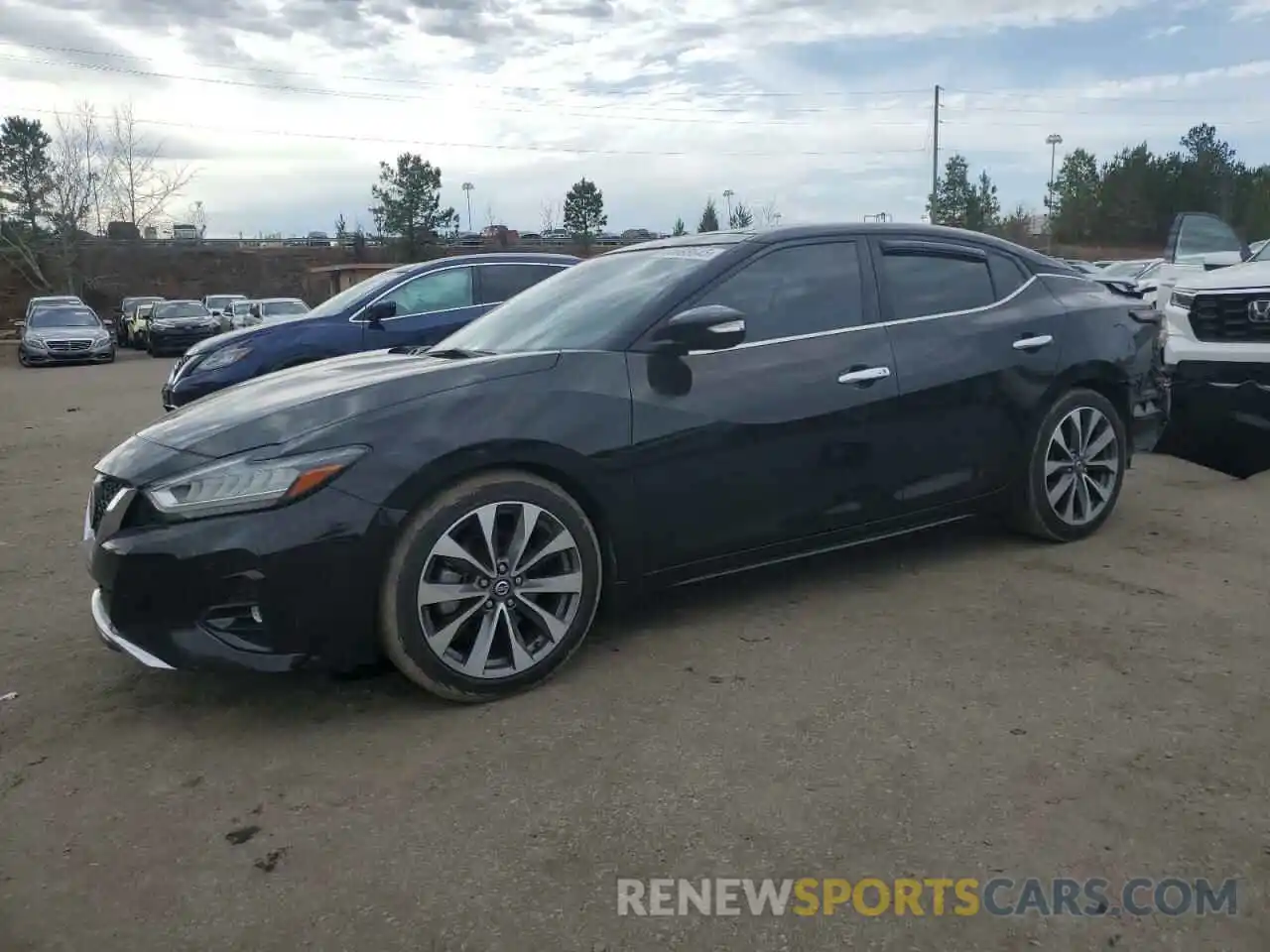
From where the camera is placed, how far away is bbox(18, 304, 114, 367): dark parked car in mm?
24859

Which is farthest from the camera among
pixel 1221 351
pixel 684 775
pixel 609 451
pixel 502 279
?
pixel 502 279

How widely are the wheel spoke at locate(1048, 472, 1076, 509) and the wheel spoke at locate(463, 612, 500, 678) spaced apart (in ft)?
9.27

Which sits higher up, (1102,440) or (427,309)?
(427,309)

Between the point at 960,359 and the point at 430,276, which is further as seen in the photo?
the point at 430,276

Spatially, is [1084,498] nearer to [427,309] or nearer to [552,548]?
[552,548]

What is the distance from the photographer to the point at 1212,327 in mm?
6848

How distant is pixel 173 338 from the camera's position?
28.0m

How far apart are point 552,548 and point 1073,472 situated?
2.75 m

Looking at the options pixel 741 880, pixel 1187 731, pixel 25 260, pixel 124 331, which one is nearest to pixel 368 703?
pixel 741 880

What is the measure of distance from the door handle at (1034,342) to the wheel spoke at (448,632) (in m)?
2.80

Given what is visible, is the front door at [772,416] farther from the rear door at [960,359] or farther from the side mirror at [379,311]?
the side mirror at [379,311]

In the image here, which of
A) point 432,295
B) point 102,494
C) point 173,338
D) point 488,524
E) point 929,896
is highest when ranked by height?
point 432,295

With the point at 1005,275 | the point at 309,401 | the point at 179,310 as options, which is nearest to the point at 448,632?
the point at 309,401

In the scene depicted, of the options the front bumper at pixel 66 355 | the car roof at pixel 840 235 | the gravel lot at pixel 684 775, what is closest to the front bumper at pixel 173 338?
the front bumper at pixel 66 355
